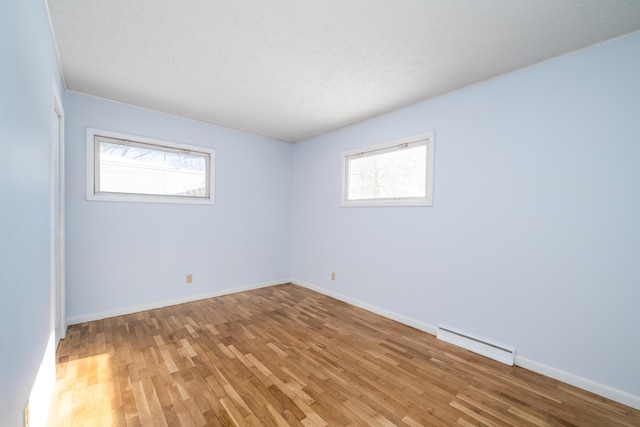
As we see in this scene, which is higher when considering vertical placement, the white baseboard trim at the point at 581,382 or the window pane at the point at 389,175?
the window pane at the point at 389,175

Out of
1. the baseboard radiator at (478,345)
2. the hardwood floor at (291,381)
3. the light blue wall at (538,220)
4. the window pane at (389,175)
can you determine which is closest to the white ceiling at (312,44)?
the light blue wall at (538,220)

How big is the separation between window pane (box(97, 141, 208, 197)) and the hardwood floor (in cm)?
166

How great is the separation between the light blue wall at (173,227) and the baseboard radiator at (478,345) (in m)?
2.94

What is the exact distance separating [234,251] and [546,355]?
12.8ft

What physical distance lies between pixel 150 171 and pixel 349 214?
2814 mm

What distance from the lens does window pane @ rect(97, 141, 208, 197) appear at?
3170mm

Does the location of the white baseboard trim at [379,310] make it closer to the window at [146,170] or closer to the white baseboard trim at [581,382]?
the white baseboard trim at [581,382]

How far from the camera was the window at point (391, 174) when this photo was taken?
9.82 feet

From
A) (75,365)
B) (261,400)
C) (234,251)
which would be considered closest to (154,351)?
(75,365)

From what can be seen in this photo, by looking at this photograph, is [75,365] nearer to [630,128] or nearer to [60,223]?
[60,223]

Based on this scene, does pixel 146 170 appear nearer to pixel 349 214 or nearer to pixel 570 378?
pixel 349 214

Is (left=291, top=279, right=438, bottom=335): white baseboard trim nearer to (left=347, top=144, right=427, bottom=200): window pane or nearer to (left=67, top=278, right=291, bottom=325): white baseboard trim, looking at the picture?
(left=67, top=278, right=291, bottom=325): white baseboard trim

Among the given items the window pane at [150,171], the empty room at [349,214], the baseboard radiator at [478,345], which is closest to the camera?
the empty room at [349,214]

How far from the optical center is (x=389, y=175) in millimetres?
3412
